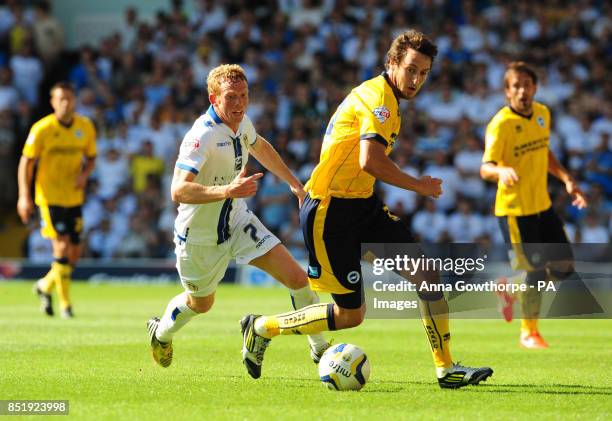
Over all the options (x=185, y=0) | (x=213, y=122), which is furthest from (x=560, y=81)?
(x=213, y=122)

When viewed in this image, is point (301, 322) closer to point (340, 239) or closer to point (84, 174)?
point (340, 239)

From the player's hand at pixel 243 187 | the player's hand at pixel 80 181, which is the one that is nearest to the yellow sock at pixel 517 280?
the player's hand at pixel 243 187

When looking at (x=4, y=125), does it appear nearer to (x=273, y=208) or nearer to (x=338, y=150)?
(x=273, y=208)

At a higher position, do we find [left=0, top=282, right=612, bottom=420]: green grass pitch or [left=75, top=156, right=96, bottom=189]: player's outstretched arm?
[left=75, top=156, right=96, bottom=189]: player's outstretched arm

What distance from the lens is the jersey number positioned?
976 centimetres

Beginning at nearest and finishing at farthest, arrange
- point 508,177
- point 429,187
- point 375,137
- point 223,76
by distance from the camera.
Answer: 1. point 429,187
2. point 375,137
3. point 223,76
4. point 508,177

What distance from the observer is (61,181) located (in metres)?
15.7

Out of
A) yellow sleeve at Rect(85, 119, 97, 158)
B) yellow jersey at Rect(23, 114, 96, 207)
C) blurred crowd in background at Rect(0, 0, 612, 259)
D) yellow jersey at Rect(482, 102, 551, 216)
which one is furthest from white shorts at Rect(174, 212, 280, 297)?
blurred crowd in background at Rect(0, 0, 612, 259)

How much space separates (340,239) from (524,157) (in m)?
4.18

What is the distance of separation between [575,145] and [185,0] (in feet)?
38.3

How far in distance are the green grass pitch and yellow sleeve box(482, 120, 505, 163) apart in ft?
6.42

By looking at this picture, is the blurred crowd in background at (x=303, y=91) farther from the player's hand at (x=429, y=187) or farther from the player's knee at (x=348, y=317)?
the player's hand at (x=429, y=187)

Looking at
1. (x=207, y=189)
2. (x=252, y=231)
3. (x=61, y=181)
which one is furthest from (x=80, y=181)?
(x=207, y=189)

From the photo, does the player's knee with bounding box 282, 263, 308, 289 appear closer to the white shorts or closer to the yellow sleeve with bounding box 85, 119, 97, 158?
the white shorts
